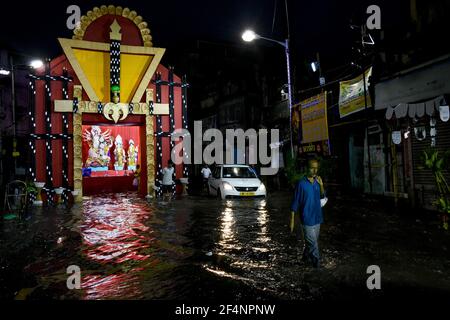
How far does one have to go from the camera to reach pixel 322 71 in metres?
19.5

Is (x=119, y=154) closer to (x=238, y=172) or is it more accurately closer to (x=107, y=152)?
(x=107, y=152)

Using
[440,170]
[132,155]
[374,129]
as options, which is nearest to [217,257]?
[440,170]

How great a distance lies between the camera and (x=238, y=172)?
17.0 m

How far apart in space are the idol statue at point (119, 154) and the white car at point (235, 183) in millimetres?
8118

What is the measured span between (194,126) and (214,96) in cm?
375

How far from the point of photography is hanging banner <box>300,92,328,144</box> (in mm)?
16609

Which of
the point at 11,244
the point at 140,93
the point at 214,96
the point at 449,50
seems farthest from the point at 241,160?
the point at 11,244

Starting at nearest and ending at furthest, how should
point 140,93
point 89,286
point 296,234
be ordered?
point 89,286 → point 296,234 → point 140,93

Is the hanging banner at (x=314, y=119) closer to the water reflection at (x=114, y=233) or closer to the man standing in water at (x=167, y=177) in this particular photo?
the man standing in water at (x=167, y=177)

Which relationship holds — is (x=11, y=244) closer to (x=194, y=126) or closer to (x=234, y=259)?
(x=234, y=259)

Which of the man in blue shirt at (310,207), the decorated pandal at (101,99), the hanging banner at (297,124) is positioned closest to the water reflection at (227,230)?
the man in blue shirt at (310,207)

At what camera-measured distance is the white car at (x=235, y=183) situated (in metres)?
15.5

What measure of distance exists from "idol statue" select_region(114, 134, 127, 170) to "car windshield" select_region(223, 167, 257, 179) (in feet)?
29.3

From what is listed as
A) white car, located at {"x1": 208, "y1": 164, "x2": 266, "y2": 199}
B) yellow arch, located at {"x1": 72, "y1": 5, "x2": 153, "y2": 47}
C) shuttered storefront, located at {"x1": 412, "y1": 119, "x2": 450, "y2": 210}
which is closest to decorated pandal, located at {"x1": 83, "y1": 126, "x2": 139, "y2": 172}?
yellow arch, located at {"x1": 72, "y1": 5, "x2": 153, "y2": 47}
